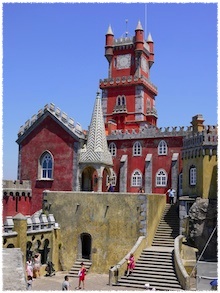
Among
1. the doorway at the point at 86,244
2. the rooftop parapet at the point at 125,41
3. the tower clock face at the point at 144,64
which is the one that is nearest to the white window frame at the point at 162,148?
the doorway at the point at 86,244

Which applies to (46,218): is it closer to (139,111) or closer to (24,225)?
(24,225)

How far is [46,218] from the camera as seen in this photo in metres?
29.5

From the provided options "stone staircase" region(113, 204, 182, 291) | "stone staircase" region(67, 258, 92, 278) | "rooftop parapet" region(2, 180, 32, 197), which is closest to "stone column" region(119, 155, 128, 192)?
"rooftop parapet" region(2, 180, 32, 197)

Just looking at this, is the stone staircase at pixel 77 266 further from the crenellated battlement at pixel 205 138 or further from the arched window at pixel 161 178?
the arched window at pixel 161 178

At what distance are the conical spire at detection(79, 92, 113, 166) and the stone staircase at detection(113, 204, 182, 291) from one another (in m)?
7.59

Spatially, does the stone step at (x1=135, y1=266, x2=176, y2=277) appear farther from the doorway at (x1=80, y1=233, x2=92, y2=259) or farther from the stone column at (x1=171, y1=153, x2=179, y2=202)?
the stone column at (x1=171, y1=153, x2=179, y2=202)

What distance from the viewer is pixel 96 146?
3509 cm

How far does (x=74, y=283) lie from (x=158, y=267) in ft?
16.3

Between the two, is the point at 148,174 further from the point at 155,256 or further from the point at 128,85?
the point at 128,85

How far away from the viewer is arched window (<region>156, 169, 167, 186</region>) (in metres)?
37.9

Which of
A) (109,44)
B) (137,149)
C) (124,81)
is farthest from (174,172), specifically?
(109,44)

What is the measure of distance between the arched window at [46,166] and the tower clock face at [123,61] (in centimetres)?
1670

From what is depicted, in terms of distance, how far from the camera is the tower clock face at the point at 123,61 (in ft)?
160

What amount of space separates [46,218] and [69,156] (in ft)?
24.6
